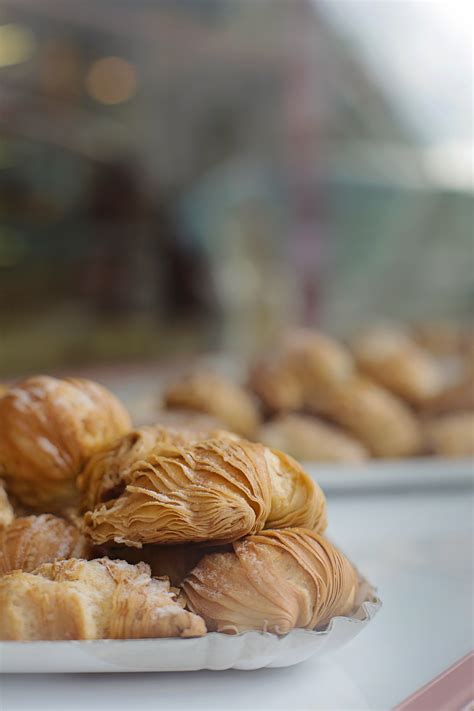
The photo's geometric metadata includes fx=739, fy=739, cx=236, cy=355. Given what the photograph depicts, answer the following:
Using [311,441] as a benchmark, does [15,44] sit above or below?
above

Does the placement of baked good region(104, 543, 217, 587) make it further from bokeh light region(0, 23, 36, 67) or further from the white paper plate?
bokeh light region(0, 23, 36, 67)

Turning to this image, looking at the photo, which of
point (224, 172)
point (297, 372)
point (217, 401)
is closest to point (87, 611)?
point (217, 401)

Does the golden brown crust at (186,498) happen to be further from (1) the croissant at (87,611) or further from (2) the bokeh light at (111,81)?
(2) the bokeh light at (111,81)

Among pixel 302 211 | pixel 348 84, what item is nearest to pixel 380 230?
pixel 302 211

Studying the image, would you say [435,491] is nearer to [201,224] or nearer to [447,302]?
[447,302]

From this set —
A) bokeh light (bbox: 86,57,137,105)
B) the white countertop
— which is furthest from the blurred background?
the white countertop

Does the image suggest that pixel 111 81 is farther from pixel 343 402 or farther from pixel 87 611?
pixel 87 611
